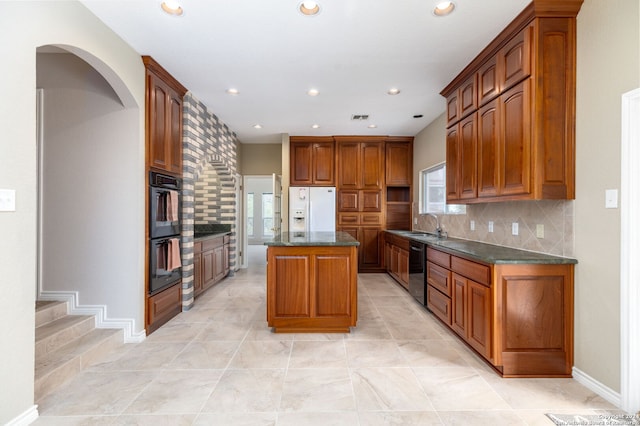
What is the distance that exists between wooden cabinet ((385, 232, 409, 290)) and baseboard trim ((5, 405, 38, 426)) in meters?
3.93

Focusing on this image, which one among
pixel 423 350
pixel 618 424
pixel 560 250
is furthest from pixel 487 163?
pixel 618 424

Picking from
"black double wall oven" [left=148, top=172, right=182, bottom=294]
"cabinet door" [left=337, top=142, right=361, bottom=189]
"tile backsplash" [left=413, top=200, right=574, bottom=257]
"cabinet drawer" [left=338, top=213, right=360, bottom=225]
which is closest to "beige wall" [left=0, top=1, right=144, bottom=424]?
"black double wall oven" [left=148, top=172, right=182, bottom=294]

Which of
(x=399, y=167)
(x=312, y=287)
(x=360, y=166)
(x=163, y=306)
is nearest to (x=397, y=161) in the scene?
(x=399, y=167)

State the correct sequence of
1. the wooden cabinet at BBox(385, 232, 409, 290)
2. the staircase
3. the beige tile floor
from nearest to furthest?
the beige tile floor → the staircase → the wooden cabinet at BBox(385, 232, 409, 290)

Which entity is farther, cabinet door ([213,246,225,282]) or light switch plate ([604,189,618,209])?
cabinet door ([213,246,225,282])

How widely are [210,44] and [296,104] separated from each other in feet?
5.32

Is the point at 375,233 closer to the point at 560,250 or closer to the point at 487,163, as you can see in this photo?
the point at 487,163

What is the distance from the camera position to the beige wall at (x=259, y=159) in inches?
246

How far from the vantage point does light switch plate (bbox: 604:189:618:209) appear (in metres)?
1.83

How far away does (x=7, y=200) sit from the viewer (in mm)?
1577

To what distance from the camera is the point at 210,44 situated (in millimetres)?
2615

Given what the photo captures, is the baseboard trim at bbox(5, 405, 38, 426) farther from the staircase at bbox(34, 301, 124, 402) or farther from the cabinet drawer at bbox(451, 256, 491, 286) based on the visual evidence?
the cabinet drawer at bbox(451, 256, 491, 286)

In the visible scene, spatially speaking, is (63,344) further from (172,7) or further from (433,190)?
(433,190)

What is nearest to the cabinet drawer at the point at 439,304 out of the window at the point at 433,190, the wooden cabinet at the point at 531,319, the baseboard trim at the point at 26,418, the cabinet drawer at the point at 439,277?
the cabinet drawer at the point at 439,277
